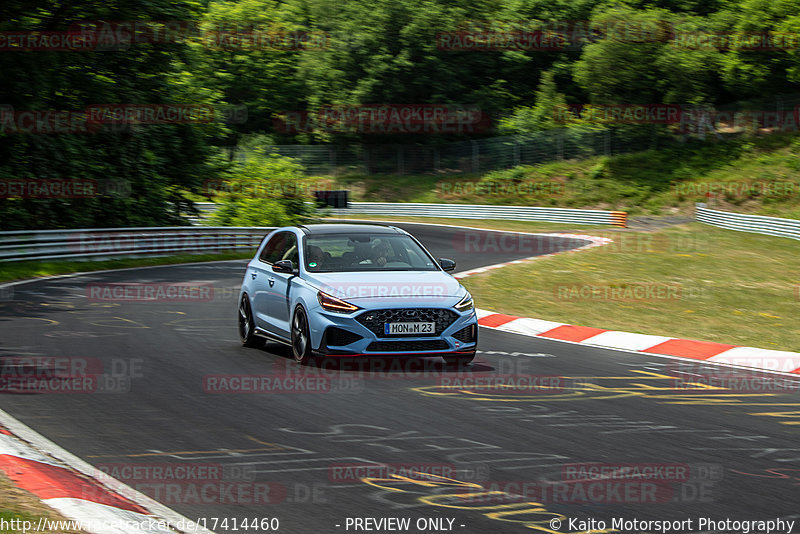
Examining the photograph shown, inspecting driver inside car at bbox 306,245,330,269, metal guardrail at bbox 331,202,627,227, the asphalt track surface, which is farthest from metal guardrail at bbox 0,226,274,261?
metal guardrail at bbox 331,202,627,227

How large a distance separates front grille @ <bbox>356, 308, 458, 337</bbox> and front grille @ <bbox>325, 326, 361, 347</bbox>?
0.18m

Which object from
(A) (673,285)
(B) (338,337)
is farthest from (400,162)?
(B) (338,337)

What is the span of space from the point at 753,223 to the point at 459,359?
33.1 metres

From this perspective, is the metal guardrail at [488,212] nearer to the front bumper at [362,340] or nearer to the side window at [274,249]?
the side window at [274,249]

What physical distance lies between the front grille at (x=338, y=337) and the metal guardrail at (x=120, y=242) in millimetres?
16868

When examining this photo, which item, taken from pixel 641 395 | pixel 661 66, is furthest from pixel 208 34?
pixel 641 395

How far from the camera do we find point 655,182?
5550 cm

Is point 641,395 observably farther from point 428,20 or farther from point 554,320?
point 428,20

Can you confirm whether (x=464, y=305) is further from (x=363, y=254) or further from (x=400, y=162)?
(x=400, y=162)

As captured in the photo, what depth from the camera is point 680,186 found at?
54.2 m

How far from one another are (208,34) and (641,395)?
71.9 m

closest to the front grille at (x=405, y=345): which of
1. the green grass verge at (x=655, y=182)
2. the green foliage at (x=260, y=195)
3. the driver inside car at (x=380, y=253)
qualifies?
the driver inside car at (x=380, y=253)

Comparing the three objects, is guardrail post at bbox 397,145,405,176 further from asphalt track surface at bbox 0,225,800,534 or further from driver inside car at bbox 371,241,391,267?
→ driver inside car at bbox 371,241,391,267

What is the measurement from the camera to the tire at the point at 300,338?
10.8 metres
